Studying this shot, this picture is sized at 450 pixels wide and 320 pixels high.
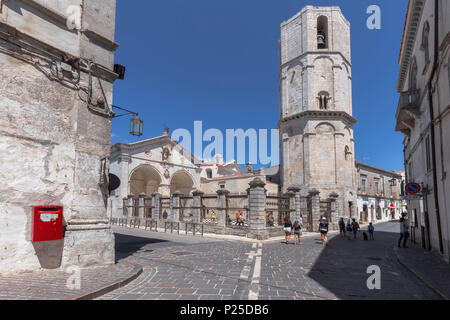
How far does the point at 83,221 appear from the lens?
6703 millimetres

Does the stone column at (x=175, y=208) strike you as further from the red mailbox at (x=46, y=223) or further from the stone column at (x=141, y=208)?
the red mailbox at (x=46, y=223)

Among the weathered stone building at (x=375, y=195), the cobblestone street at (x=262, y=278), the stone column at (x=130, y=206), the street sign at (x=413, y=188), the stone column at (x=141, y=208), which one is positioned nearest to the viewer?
the cobblestone street at (x=262, y=278)

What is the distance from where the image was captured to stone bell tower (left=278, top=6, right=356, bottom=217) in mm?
27984

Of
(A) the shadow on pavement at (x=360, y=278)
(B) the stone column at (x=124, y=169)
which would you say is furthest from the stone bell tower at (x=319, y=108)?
(A) the shadow on pavement at (x=360, y=278)

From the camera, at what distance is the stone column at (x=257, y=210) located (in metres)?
15.7

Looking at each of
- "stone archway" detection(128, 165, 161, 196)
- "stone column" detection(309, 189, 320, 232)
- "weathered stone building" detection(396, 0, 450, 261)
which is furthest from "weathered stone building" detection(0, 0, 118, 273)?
"stone archway" detection(128, 165, 161, 196)

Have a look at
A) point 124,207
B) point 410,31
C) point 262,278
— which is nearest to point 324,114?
point 410,31

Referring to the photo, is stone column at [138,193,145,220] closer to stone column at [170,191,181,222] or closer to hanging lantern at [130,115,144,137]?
stone column at [170,191,181,222]

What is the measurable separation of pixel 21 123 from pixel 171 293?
476 cm

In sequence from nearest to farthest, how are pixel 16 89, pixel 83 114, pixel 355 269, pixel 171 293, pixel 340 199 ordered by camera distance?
pixel 171 293, pixel 16 89, pixel 83 114, pixel 355 269, pixel 340 199

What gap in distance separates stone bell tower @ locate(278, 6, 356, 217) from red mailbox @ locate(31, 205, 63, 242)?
24311 mm

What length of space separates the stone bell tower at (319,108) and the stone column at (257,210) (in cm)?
1287
